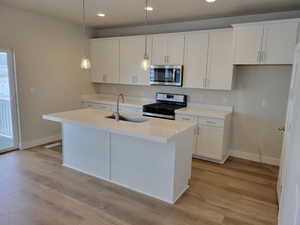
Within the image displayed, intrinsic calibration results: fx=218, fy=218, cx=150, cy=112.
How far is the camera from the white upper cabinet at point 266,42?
3426 mm

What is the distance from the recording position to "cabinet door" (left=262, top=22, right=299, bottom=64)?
3.40 metres

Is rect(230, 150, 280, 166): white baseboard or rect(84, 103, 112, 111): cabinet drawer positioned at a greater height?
rect(84, 103, 112, 111): cabinet drawer

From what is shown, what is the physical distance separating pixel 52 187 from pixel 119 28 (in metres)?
4.05

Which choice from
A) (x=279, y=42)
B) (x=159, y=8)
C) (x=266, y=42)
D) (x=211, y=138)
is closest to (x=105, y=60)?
(x=159, y=8)

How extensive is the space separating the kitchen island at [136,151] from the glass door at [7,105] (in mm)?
1525

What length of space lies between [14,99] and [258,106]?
4.74 m

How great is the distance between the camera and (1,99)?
14.8 feet

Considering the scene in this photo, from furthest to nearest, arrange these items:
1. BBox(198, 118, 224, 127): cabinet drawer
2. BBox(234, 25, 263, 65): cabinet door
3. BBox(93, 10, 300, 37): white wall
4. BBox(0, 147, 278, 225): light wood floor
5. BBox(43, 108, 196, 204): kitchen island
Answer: BBox(198, 118, 224, 127): cabinet drawer
BBox(93, 10, 300, 37): white wall
BBox(234, 25, 263, 65): cabinet door
BBox(43, 108, 196, 204): kitchen island
BBox(0, 147, 278, 225): light wood floor

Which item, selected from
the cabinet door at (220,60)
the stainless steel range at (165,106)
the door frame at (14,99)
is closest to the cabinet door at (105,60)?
the stainless steel range at (165,106)

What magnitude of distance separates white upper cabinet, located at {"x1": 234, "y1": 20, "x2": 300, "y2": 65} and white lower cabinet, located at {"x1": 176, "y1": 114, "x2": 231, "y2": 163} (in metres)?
1.18

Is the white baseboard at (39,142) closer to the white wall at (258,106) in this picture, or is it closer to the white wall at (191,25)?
the white wall at (191,25)

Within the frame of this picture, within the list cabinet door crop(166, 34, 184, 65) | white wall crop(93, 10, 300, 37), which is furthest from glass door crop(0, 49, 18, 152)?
cabinet door crop(166, 34, 184, 65)

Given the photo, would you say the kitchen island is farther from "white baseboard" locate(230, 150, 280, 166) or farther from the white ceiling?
the white ceiling

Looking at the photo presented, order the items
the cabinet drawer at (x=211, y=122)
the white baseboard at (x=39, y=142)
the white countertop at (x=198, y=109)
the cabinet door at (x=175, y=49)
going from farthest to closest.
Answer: the white baseboard at (x=39, y=142), the cabinet door at (x=175, y=49), the white countertop at (x=198, y=109), the cabinet drawer at (x=211, y=122)
